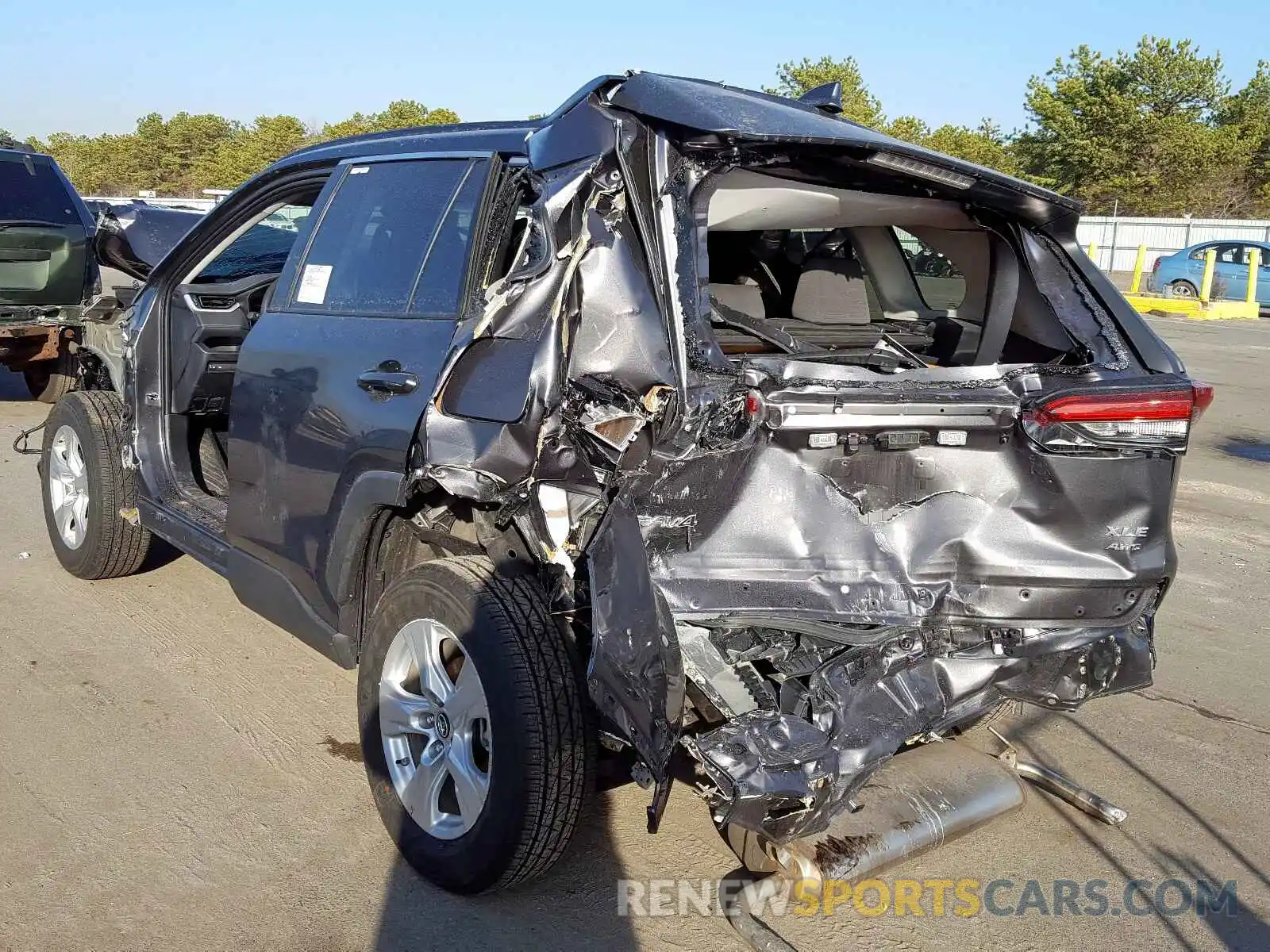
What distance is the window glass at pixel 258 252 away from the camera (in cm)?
533

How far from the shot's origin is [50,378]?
405 inches

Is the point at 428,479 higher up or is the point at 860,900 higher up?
the point at 428,479

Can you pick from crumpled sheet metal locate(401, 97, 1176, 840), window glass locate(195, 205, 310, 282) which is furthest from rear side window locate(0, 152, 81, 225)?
crumpled sheet metal locate(401, 97, 1176, 840)

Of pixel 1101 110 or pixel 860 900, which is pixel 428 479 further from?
pixel 1101 110

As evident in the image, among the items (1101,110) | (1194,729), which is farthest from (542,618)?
(1101,110)

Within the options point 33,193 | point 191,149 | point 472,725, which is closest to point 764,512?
point 472,725

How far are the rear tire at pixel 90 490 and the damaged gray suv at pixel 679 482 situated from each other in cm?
171

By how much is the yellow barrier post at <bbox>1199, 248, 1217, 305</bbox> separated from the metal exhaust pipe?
2256 centimetres

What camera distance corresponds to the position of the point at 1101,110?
44281 mm

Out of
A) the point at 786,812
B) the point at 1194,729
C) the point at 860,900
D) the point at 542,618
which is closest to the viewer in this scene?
the point at 786,812

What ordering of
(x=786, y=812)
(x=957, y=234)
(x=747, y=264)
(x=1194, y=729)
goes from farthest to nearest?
(x=747, y=264)
(x=1194, y=729)
(x=957, y=234)
(x=786, y=812)

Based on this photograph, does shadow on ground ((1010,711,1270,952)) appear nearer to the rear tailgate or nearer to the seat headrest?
the rear tailgate

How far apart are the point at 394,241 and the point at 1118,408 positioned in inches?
84.0

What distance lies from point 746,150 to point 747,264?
1572mm
